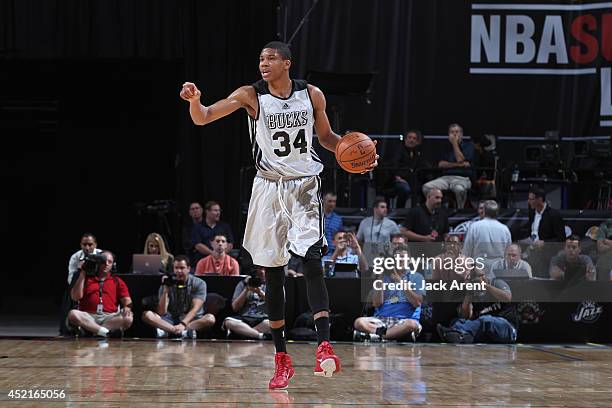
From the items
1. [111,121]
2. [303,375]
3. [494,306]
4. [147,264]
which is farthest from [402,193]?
[303,375]

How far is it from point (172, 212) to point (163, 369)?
653 cm

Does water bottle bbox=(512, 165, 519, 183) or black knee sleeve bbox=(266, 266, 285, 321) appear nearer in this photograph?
black knee sleeve bbox=(266, 266, 285, 321)

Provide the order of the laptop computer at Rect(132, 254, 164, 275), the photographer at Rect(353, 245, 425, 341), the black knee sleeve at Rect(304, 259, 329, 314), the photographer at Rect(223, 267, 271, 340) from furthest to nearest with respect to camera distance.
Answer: the laptop computer at Rect(132, 254, 164, 275) → the photographer at Rect(223, 267, 271, 340) → the photographer at Rect(353, 245, 425, 341) → the black knee sleeve at Rect(304, 259, 329, 314)

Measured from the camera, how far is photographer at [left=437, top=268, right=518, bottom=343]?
971 cm

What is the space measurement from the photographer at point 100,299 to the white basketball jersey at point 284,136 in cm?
480

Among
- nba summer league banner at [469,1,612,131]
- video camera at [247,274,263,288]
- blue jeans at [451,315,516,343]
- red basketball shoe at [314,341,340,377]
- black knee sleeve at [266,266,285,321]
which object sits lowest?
blue jeans at [451,315,516,343]

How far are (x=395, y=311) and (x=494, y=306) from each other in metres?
1.03

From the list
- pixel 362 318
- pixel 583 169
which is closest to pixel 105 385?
pixel 362 318

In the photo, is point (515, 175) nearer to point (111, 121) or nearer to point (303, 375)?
point (111, 121)

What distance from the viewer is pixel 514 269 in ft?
33.0

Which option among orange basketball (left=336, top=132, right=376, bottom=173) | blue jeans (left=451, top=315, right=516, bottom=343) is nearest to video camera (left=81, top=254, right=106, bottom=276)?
blue jeans (left=451, top=315, right=516, bottom=343)

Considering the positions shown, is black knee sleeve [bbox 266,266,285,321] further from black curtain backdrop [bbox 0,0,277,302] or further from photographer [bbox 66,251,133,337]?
black curtain backdrop [bbox 0,0,277,302]

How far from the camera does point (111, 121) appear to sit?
593 inches

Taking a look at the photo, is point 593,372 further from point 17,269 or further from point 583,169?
point 17,269
